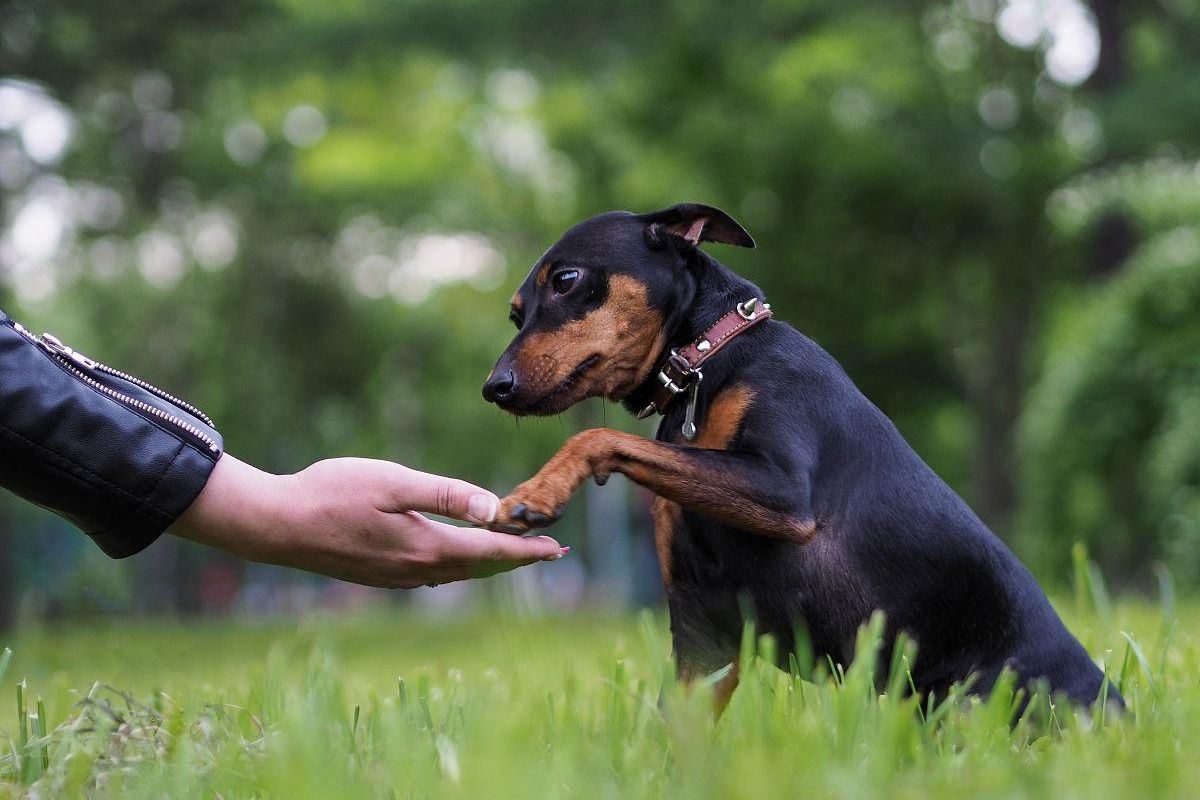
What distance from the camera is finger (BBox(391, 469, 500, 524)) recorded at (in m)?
2.62

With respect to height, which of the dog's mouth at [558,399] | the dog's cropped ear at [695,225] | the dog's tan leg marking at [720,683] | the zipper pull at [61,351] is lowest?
the dog's tan leg marking at [720,683]

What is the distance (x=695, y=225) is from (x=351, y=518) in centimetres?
141

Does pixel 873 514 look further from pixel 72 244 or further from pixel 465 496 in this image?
pixel 72 244

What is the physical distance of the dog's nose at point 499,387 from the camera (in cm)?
321

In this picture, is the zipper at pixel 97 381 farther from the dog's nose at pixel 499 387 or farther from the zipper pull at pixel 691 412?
the zipper pull at pixel 691 412

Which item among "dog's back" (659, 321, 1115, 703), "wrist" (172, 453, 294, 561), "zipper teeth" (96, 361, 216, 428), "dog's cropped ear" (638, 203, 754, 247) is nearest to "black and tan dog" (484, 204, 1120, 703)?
"dog's back" (659, 321, 1115, 703)

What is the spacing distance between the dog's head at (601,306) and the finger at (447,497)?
56 centimetres

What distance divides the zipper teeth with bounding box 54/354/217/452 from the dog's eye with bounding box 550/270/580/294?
113 cm

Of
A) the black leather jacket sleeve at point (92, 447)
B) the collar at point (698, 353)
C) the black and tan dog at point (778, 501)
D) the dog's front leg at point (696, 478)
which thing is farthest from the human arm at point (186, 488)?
the collar at point (698, 353)

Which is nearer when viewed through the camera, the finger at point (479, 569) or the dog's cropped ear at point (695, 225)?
Result: the finger at point (479, 569)

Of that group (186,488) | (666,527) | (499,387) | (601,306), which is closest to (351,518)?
(186,488)

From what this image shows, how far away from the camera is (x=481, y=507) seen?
8.55 feet

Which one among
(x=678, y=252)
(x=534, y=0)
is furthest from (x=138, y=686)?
(x=534, y=0)

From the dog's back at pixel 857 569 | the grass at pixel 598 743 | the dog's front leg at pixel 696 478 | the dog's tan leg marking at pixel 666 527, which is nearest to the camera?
the grass at pixel 598 743
